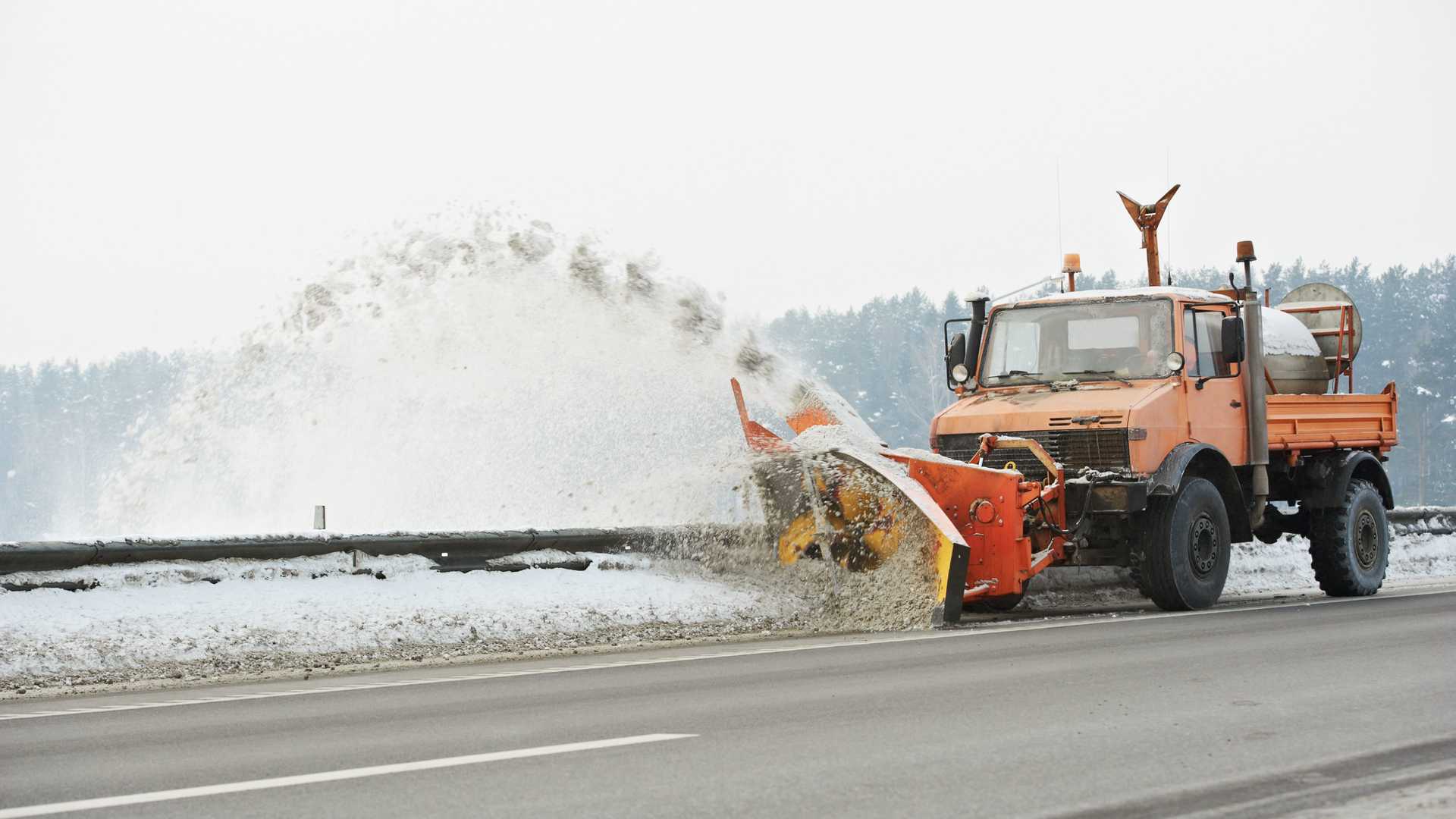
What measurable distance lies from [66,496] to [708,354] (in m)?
70.6

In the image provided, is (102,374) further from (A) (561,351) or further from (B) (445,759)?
(B) (445,759)

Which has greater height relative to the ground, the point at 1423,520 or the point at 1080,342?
the point at 1080,342

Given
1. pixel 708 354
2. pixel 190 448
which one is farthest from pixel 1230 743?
pixel 190 448

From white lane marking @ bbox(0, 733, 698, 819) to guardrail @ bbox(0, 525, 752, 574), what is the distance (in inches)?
197

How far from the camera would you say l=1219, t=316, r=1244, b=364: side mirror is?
12953 mm

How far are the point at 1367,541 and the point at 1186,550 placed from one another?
3.51m

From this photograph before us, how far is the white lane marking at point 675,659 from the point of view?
815 centimetres

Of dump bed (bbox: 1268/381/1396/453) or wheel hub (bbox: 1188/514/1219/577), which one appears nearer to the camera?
wheel hub (bbox: 1188/514/1219/577)

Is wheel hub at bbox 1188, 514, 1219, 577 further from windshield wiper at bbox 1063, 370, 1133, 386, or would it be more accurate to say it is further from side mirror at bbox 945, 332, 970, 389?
side mirror at bbox 945, 332, 970, 389

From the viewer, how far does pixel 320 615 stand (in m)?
10.5

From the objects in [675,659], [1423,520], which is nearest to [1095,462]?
[675,659]

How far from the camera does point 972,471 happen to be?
12.0 m

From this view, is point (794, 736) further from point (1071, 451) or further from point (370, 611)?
point (1071, 451)

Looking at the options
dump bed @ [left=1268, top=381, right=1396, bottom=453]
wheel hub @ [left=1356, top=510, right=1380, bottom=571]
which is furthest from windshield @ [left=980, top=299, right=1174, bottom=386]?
wheel hub @ [left=1356, top=510, right=1380, bottom=571]
